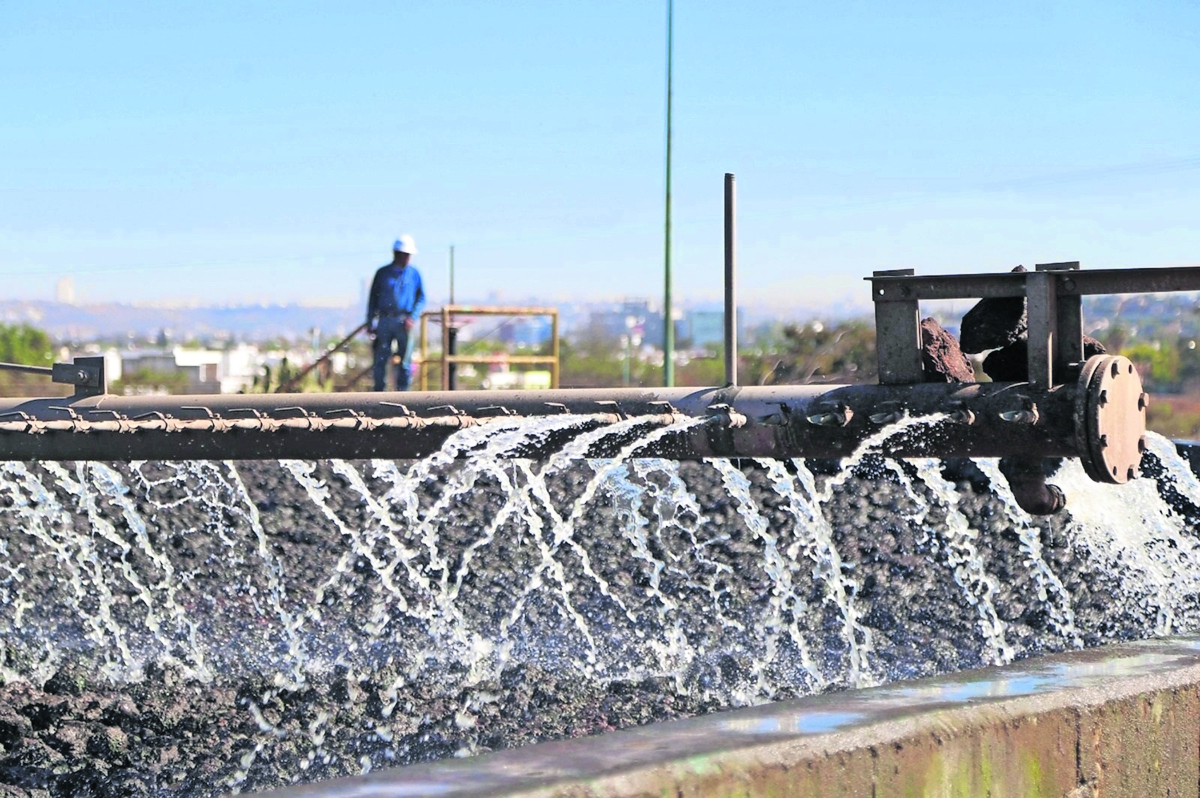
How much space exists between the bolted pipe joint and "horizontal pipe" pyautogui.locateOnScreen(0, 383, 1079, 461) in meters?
0.29

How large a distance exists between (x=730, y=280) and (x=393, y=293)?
19.9ft

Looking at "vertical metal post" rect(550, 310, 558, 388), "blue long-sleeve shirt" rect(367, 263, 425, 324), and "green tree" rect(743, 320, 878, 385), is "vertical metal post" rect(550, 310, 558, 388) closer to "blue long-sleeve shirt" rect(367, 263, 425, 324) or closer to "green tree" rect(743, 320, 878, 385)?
"green tree" rect(743, 320, 878, 385)

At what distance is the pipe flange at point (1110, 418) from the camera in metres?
5.34

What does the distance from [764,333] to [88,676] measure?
1794cm

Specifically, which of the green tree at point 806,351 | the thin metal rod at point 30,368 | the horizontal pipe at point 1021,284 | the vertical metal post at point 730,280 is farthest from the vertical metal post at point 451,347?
the horizontal pipe at point 1021,284

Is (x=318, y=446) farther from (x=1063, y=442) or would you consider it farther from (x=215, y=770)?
(x=1063, y=442)

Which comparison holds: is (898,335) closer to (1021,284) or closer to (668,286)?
(1021,284)

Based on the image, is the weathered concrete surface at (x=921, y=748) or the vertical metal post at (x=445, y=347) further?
the vertical metal post at (x=445, y=347)

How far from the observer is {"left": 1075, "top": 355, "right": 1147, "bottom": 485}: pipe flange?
5336 mm

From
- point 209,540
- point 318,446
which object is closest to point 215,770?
point 318,446

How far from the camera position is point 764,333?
79.6 ft

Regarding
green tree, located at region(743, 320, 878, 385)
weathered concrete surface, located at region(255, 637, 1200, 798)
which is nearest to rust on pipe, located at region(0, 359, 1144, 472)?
weathered concrete surface, located at region(255, 637, 1200, 798)

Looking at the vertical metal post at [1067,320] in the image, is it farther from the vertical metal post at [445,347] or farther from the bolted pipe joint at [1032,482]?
the vertical metal post at [445,347]

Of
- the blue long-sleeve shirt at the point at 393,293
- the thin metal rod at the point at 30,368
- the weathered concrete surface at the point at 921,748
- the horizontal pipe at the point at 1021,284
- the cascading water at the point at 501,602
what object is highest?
the blue long-sleeve shirt at the point at 393,293
